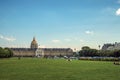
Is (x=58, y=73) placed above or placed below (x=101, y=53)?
below

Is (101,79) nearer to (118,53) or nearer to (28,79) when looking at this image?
(28,79)

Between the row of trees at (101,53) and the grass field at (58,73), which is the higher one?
the row of trees at (101,53)

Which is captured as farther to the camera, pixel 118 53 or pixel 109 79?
pixel 118 53

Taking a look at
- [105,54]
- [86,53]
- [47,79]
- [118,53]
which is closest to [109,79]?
[47,79]

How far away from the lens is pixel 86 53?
174875mm

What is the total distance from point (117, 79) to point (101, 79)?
124 centimetres

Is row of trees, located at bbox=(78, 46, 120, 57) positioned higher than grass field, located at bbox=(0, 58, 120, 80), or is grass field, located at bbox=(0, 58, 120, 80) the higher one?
row of trees, located at bbox=(78, 46, 120, 57)

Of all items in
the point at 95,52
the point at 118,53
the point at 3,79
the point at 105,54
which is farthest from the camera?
the point at 95,52

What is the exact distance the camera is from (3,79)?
834 inches

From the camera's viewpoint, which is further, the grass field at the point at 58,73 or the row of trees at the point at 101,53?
the row of trees at the point at 101,53

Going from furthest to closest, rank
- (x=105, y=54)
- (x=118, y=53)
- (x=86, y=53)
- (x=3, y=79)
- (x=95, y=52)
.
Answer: (x=86, y=53) → (x=95, y=52) → (x=105, y=54) → (x=118, y=53) → (x=3, y=79)

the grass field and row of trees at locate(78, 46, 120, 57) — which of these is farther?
row of trees at locate(78, 46, 120, 57)

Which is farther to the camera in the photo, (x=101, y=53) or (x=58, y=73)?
(x=101, y=53)

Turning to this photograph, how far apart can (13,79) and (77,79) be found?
4.93 meters
